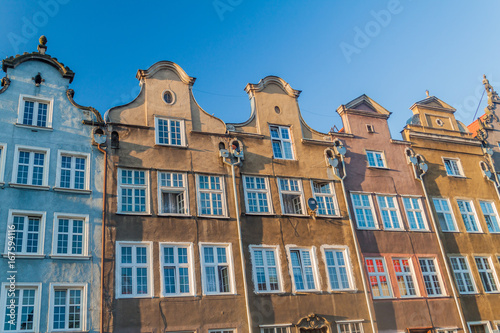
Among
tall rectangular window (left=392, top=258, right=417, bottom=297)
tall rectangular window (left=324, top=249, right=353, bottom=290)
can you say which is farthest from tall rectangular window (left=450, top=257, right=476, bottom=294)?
tall rectangular window (left=324, top=249, right=353, bottom=290)

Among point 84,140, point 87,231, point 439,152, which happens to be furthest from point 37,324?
point 439,152

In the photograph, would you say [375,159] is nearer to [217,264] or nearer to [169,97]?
[217,264]

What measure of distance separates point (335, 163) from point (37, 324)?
17120 mm

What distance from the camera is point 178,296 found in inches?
872

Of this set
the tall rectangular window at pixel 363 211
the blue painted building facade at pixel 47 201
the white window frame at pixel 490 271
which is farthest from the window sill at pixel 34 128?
the white window frame at pixel 490 271

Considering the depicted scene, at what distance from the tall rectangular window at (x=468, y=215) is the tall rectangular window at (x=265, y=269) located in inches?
534

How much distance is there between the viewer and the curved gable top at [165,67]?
26.5 meters

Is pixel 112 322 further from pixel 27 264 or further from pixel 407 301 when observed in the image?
A: pixel 407 301

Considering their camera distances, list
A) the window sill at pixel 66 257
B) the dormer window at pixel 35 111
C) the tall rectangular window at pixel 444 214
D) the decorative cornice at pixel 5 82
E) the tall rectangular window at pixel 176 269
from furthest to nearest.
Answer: the tall rectangular window at pixel 444 214 < the decorative cornice at pixel 5 82 < the dormer window at pixel 35 111 < the tall rectangular window at pixel 176 269 < the window sill at pixel 66 257

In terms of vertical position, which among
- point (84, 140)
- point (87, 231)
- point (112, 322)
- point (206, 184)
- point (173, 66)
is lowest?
point (112, 322)

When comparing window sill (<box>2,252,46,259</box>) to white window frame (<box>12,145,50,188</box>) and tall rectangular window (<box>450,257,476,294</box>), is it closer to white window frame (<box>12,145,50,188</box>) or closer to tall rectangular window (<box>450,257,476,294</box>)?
white window frame (<box>12,145,50,188</box>)

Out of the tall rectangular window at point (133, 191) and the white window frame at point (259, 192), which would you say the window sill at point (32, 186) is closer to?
the tall rectangular window at point (133, 191)

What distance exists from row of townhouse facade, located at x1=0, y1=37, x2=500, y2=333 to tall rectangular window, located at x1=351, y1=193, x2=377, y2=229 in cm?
7

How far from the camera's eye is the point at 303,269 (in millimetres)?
25406
